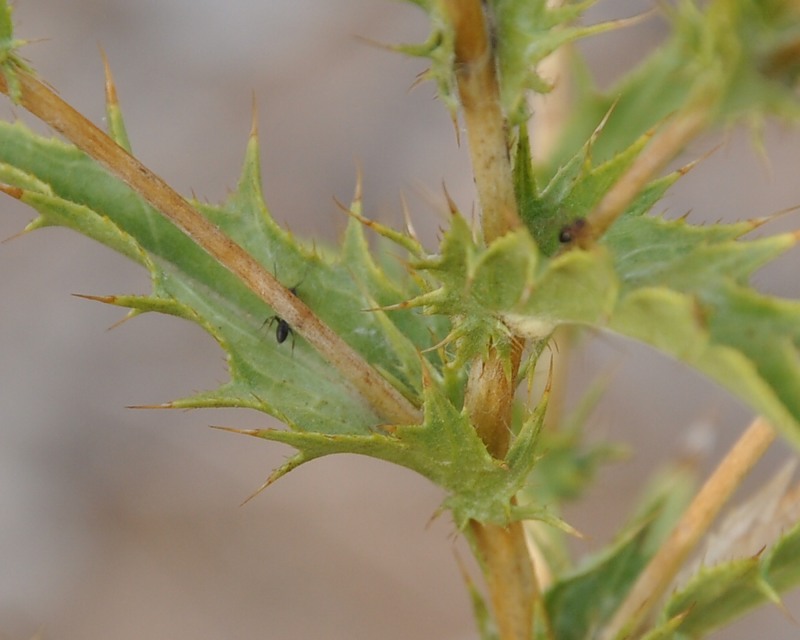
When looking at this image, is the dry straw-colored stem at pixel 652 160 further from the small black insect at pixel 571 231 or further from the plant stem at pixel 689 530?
the plant stem at pixel 689 530

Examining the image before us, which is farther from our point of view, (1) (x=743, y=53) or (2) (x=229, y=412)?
(2) (x=229, y=412)

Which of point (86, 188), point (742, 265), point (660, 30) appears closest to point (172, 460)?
point (660, 30)

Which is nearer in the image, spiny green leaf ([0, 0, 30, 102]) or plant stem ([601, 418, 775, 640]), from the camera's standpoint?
spiny green leaf ([0, 0, 30, 102])

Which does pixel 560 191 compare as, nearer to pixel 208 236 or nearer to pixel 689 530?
pixel 208 236

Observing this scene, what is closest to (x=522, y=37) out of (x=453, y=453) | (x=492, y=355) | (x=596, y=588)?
(x=492, y=355)

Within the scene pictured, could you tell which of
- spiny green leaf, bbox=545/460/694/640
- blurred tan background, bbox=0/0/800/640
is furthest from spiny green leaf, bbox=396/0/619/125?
blurred tan background, bbox=0/0/800/640

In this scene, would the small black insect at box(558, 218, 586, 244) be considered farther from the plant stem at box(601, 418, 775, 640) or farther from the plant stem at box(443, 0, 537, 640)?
the plant stem at box(601, 418, 775, 640)

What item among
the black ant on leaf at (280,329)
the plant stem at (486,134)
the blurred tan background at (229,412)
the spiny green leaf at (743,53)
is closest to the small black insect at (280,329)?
the black ant on leaf at (280,329)
